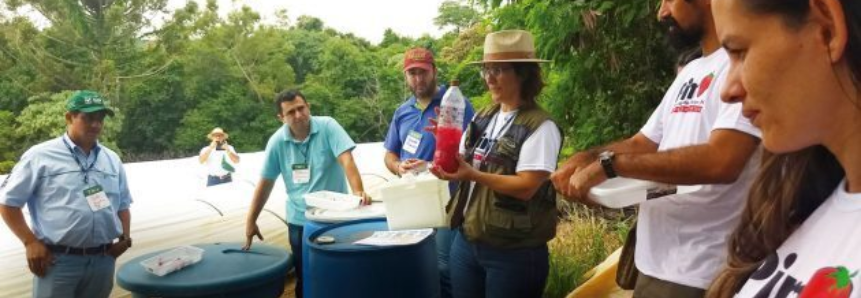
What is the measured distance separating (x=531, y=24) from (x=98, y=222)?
121 inches

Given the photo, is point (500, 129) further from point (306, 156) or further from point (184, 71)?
point (184, 71)

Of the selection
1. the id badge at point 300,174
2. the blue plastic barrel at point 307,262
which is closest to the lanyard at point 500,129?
the blue plastic barrel at point 307,262

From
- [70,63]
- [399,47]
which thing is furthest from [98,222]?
[399,47]

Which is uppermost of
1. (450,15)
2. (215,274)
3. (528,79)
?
(450,15)

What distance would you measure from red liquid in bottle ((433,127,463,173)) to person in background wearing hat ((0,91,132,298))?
92.6 inches

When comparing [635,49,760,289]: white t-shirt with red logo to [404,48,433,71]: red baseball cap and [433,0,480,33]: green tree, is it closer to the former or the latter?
[404,48,433,71]: red baseball cap

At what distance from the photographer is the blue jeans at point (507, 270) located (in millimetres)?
2129

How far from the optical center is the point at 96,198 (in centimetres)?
328

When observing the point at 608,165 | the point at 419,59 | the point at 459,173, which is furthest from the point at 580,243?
the point at 608,165

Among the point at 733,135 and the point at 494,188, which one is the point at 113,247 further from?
the point at 733,135

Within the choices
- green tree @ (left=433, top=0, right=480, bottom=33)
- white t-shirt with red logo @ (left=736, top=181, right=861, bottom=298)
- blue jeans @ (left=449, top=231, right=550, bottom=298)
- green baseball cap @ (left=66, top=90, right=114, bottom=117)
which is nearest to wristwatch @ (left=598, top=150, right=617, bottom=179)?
white t-shirt with red logo @ (left=736, top=181, right=861, bottom=298)

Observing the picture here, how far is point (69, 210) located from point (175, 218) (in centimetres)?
159

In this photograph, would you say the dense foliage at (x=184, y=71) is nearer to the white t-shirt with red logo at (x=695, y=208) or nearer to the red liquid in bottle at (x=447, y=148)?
the red liquid in bottle at (x=447, y=148)

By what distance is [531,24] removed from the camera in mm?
4016
